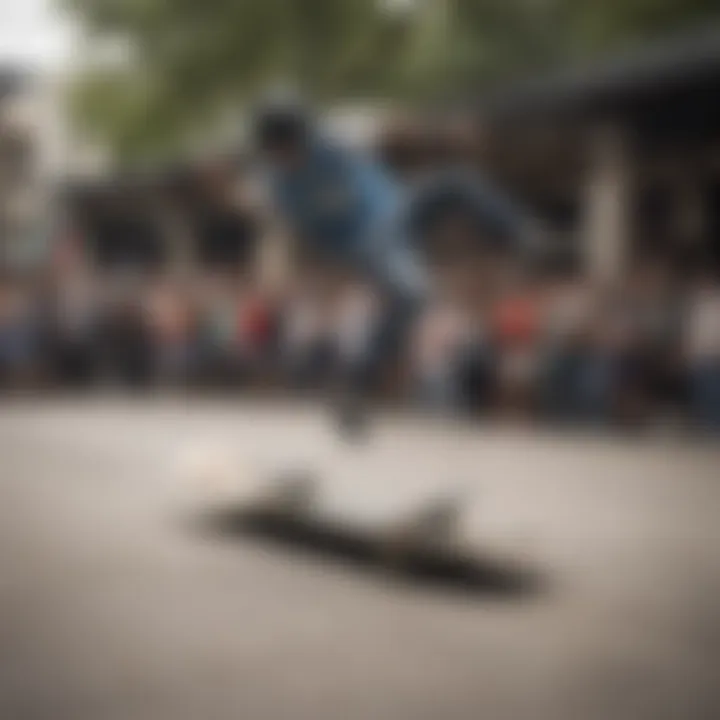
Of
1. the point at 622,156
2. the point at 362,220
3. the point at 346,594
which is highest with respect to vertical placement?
the point at 622,156

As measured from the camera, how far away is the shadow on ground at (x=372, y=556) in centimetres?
108

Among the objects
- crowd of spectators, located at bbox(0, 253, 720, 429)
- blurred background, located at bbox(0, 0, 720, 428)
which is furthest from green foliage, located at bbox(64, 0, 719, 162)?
crowd of spectators, located at bbox(0, 253, 720, 429)

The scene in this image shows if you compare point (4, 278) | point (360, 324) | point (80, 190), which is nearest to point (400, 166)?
point (360, 324)

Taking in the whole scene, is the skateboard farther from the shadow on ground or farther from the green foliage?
the green foliage

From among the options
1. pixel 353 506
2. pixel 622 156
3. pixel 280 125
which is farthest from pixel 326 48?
pixel 353 506

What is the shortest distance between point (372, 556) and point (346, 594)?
0.15ft

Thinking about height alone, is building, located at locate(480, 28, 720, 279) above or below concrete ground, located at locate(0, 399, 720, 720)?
above

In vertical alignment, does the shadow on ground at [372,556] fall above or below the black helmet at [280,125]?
below

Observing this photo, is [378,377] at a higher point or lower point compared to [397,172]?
lower

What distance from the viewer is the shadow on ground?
3.55 ft

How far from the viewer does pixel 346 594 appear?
1.11 m

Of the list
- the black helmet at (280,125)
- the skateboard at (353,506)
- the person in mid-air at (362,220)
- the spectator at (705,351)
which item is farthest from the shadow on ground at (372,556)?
the black helmet at (280,125)

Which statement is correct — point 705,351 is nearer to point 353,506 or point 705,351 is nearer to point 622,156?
point 622,156

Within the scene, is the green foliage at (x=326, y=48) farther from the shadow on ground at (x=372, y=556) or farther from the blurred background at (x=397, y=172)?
the shadow on ground at (x=372, y=556)
